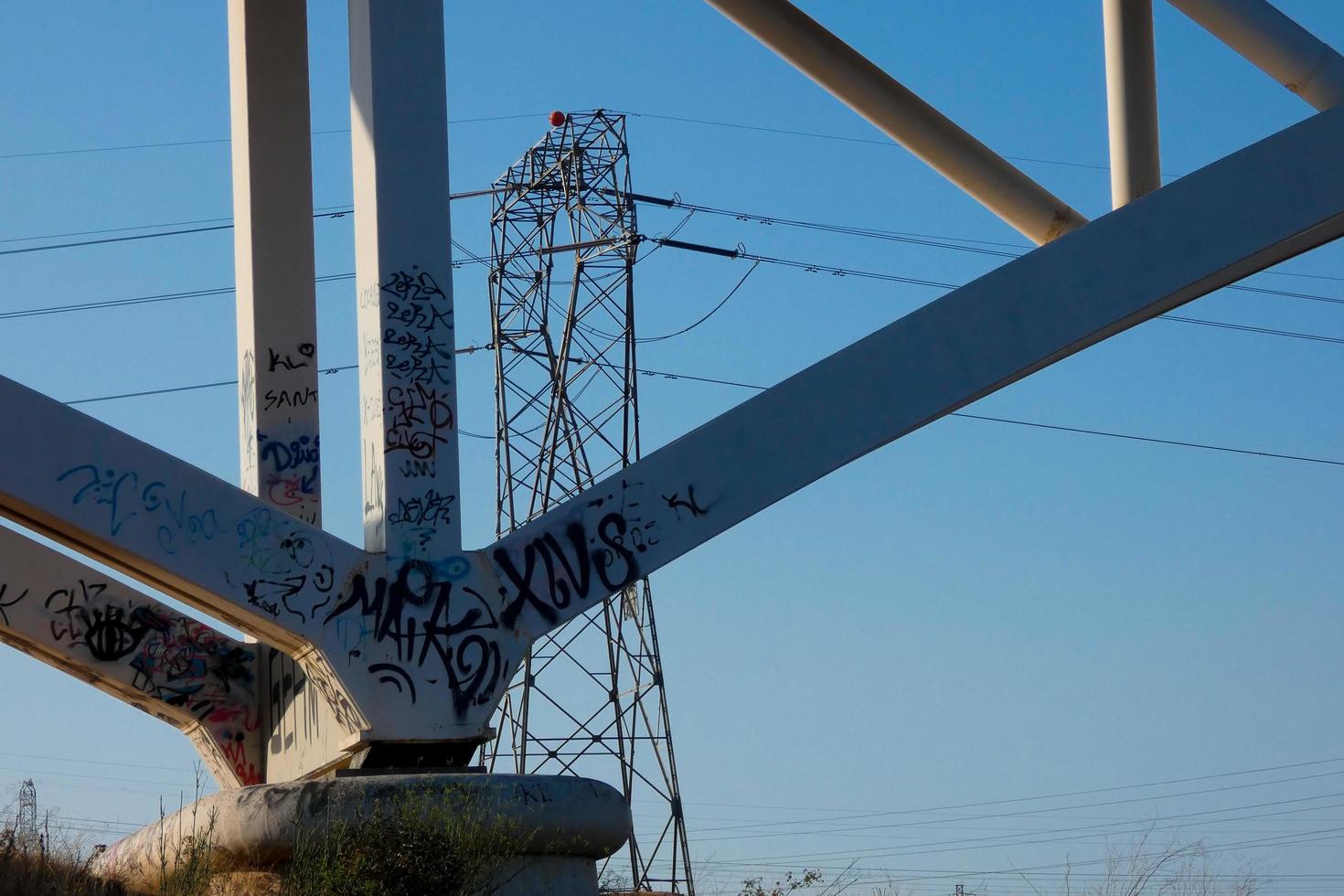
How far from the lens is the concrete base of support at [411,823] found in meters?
7.09

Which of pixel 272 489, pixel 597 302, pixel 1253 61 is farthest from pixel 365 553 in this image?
pixel 597 302

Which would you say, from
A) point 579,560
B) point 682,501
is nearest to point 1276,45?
point 682,501

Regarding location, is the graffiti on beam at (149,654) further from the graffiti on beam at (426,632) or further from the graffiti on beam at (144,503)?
the graffiti on beam at (426,632)

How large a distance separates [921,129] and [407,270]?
16.2ft

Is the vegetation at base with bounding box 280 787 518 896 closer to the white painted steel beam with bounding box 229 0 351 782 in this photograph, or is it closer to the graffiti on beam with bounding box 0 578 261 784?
the white painted steel beam with bounding box 229 0 351 782

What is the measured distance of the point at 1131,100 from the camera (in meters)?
10.8

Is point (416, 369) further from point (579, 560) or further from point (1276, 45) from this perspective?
point (1276, 45)

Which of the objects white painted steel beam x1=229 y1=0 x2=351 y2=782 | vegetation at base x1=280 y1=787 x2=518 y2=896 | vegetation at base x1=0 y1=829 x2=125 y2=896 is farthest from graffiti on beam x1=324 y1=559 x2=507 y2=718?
white painted steel beam x1=229 y1=0 x2=351 y2=782

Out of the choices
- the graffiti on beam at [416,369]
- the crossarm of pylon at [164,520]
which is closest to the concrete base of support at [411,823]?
the crossarm of pylon at [164,520]

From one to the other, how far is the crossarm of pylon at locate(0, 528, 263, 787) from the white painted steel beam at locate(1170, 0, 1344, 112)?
Result: 739cm

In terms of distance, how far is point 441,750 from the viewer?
827cm

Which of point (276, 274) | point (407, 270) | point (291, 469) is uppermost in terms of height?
point (276, 274)

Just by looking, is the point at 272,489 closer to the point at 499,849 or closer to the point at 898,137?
the point at 499,849

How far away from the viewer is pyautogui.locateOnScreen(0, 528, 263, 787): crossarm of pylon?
10.4 meters
